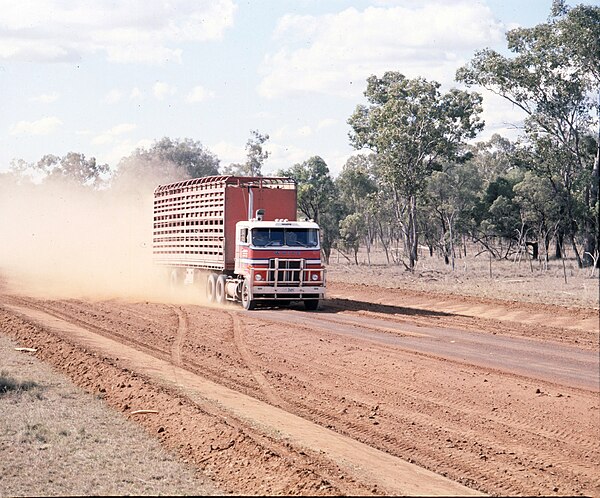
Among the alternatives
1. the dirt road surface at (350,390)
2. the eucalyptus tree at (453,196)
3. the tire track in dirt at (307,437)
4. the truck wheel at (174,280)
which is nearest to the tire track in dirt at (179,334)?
the dirt road surface at (350,390)

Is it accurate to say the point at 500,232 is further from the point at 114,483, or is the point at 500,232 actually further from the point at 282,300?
the point at 114,483

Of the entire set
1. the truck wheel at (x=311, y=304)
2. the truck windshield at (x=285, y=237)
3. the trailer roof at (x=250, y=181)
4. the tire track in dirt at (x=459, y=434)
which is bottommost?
the tire track in dirt at (x=459, y=434)

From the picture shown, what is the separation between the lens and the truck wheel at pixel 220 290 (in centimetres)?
3111

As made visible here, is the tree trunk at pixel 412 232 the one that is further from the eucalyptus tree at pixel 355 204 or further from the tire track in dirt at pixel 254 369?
the tire track in dirt at pixel 254 369

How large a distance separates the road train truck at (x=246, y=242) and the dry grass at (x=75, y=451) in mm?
14191

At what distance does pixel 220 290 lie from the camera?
103 feet

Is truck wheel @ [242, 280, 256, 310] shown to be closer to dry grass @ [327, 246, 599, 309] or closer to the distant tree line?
dry grass @ [327, 246, 599, 309]

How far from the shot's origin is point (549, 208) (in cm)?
5694

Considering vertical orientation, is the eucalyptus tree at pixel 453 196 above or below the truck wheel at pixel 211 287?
above

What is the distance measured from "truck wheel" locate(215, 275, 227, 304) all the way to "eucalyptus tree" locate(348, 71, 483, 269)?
65.5ft

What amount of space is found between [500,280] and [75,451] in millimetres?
33779

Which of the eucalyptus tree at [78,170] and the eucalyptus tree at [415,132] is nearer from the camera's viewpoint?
the eucalyptus tree at [415,132]

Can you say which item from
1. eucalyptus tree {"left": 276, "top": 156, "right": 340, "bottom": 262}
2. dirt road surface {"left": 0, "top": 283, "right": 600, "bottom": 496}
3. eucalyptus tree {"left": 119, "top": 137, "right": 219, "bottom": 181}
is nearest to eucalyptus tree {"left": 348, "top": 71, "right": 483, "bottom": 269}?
eucalyptus tree {"left": 276, "top": 156, "right": 340, "bottom": 262}

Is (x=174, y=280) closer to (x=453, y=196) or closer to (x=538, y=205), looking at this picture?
(x=538, y=205)
